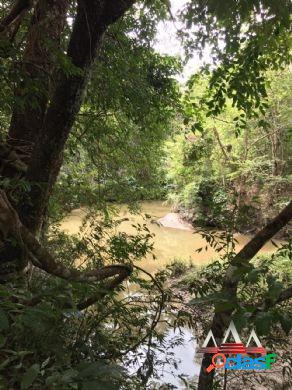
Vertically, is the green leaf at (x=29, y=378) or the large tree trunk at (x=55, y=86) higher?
the large tree trunk at (x=55, y=86)

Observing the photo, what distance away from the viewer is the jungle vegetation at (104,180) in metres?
1.31

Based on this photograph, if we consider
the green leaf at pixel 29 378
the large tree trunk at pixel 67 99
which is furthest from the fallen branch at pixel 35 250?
the green leaf at pixel 29 378

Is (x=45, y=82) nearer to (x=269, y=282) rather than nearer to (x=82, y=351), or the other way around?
(x=82, y=351)

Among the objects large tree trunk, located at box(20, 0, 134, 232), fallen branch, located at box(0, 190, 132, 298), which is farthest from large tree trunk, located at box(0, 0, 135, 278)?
fallen branch, located at box(0, 190, 132, 298)

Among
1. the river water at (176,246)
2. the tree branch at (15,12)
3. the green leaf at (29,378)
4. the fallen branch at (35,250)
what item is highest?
the river water at (176,246)

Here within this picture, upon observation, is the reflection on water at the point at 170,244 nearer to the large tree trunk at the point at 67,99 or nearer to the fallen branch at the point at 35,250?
the large tree trunk at the point at 67,99

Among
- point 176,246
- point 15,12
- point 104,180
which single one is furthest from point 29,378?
point 176,246

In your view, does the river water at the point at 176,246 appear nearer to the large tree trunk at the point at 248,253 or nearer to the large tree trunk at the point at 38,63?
the large tree trunk at the point at 248,253

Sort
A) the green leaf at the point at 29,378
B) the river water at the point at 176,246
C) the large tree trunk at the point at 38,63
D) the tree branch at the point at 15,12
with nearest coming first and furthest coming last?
the green leaf at the point at 29,378 < the tree branch at the point at 15,12 < the large tree trunk at the point at 38,63 < the river water at the point at 176,246

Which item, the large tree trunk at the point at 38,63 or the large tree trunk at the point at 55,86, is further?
the large tree trunk at the point at 38,63

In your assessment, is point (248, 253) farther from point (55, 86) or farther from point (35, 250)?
point (55, 86)

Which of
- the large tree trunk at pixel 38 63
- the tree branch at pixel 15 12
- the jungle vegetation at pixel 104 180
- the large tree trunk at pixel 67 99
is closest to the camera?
the jungle vegetation at pixel 104 180

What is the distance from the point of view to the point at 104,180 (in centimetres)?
380

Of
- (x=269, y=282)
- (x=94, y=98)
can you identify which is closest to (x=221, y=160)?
(x=94, y=98)
